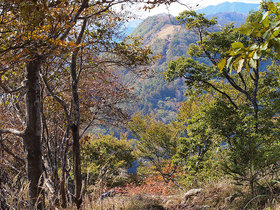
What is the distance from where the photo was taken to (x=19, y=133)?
3.23m

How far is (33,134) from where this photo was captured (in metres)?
3.25

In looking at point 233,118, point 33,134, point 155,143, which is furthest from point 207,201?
point 155,143

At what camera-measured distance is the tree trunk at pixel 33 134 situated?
3227 mm

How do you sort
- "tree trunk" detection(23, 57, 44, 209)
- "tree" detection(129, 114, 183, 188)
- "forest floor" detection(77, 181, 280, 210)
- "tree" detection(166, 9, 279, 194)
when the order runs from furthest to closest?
"tree" detection(129, 114, 183, 188)
"tree" detection(166, 9, 279, 194)
"forest floor" detection(77, 181, 280, 210)
"tree trunk" detection(23, 57, 44, 209)

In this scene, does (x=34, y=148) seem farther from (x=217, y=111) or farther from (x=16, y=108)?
(x=217, y=111)

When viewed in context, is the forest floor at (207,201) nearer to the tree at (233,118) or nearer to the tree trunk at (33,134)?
the tree at (233,118)

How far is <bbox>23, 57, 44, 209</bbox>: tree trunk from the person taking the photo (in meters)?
3.23

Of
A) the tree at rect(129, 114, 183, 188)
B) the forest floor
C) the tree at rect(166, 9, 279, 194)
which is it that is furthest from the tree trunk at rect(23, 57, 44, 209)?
the tree at rect(129, 114, 183, 188)

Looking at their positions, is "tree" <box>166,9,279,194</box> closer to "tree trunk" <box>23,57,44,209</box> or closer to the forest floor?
the forest floor

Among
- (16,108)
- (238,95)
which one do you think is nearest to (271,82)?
(238,95)

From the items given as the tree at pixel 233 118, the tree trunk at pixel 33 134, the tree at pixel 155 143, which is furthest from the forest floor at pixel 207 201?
the tree at pixel 155 143

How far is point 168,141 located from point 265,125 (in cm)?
834

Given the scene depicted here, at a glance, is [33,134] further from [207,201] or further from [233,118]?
[233,118]

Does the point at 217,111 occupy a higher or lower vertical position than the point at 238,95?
lower
